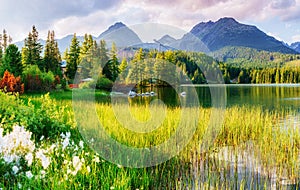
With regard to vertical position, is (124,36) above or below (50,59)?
below

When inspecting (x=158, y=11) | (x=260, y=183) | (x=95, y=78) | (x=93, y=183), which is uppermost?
(x=158, y=11)

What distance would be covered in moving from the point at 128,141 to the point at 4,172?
190 centimetres

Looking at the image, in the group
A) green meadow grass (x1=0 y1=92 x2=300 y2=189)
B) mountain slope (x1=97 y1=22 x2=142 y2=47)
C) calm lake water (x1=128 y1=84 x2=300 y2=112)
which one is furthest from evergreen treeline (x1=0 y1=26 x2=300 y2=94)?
green meadow grass (x1=0 y1=92 x2=300 y2=189)

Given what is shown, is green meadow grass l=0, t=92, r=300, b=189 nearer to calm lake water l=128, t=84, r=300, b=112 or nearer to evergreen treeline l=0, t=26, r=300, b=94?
evergreen treeline l=0, t=26, r=300, b=94

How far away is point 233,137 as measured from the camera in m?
5.54

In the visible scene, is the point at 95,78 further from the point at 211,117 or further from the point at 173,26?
the point at 173,26

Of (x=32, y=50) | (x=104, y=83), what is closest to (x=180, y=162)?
(x=104, y=83)

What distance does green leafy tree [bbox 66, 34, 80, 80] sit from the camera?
24.1 metres

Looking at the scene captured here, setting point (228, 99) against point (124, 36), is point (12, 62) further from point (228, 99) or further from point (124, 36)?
point (124, 36)

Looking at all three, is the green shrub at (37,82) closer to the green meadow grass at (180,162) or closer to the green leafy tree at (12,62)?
the green leafy tree at (12,62)

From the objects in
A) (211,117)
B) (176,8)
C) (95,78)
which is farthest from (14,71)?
(211,117)

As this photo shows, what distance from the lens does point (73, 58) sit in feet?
81.1

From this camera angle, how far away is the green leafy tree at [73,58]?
79.1 ft

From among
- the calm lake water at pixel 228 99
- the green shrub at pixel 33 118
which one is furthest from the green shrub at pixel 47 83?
the green shrub at pixel 33 118
